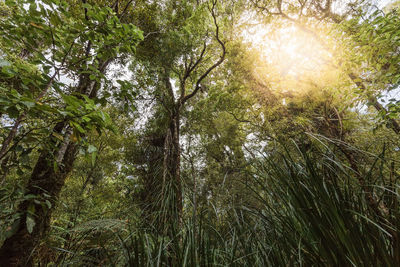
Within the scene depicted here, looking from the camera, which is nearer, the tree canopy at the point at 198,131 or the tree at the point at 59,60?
the tree canopy at the point at 198,131

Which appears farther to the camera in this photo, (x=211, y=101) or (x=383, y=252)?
(x=211, y=101)

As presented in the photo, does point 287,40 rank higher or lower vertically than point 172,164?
higher

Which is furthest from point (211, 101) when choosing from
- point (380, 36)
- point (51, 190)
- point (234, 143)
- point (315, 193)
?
point (315, 193)

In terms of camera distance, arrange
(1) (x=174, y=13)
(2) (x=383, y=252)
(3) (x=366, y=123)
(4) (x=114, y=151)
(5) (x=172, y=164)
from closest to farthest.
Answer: (2) (x=383, y=252) < (5) (x=172, y=164) < (1) (x=174, y=13) < (3) (x=366, y=123) < (4) (x=114, y=151)

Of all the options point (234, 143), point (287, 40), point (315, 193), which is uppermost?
point (287, 40)

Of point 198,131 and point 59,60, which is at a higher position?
point 198,131

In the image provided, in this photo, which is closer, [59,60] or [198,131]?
[59,60]

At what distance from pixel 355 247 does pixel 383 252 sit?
0.27ft

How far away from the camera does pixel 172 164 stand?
72.1 inches

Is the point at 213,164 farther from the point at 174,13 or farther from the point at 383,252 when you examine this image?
the point at 383,252

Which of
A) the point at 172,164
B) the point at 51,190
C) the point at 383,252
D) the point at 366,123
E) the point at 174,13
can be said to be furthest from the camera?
the point at 366,123

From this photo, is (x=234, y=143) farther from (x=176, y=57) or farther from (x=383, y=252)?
(x=383, y=252)

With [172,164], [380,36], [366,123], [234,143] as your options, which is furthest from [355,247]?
[234,143]

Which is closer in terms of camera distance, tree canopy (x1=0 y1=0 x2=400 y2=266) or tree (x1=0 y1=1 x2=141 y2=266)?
tree canopy (x1=0 y1=0 x2=400 y2=266)
